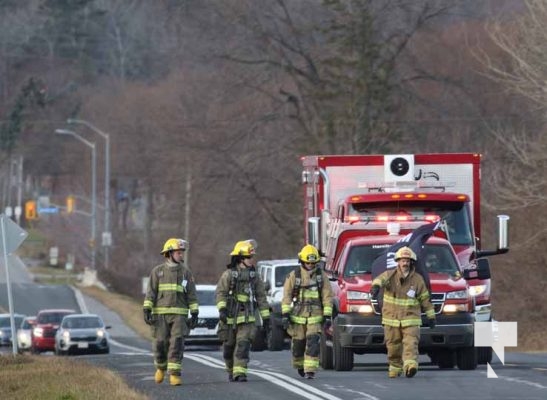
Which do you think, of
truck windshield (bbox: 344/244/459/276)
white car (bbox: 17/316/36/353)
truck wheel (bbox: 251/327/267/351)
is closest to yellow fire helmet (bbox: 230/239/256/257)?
truck windshield (bbox: 344/244/459/276)

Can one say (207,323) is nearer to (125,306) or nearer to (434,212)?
(434,212)

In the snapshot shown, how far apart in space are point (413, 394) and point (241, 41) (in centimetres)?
3331

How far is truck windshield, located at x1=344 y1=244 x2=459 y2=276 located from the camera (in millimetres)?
21656

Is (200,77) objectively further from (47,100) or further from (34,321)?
(47,100)

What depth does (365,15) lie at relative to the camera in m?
49.2

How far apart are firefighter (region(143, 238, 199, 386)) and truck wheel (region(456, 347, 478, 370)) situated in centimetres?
423

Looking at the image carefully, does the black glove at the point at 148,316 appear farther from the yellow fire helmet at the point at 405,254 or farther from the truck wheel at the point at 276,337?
the truck wheel at the point at 276,337

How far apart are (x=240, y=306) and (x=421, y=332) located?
2676mm

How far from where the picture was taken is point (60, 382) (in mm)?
19797

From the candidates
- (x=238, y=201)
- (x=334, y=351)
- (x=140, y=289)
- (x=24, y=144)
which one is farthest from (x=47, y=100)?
(x=334, y=351)

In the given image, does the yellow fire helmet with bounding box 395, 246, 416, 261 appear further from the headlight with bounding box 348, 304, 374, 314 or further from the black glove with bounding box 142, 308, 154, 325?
the black glove with bounding box 142, 308, 154, 325

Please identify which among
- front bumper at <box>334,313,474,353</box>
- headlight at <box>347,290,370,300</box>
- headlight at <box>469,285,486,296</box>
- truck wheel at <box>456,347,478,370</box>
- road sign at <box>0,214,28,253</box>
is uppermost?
road sign at <box>0,214,28,253</box>

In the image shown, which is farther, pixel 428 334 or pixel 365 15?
pixel 365 15

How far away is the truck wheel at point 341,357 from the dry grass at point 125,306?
32.8 metres
